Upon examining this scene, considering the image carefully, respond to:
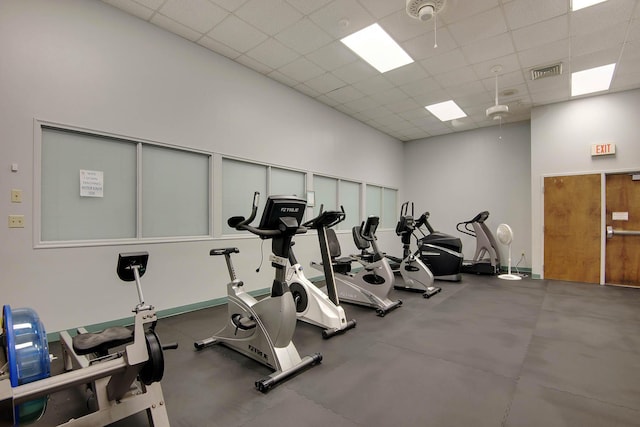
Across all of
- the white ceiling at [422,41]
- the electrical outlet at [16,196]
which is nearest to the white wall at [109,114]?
the electrical outlet at [16,196]

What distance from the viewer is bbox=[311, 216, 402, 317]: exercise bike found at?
418cm

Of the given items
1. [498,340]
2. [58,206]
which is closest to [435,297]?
[498,340]

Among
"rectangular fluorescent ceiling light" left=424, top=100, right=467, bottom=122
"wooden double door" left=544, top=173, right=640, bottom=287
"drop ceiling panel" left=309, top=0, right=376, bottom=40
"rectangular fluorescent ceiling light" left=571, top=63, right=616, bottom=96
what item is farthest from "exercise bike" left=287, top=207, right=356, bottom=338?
"wooden double door" left=544, top=173, right=640, bottom=287

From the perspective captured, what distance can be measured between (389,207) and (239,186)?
5.04 meters

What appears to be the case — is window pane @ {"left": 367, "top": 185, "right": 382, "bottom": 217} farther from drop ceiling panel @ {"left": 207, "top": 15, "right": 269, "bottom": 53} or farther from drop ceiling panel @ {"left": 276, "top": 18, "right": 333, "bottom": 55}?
drop ceiling panel @ {"left": 207, "top": 15, "right": 269, "bottom": 53}

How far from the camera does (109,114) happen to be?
338 centimetres

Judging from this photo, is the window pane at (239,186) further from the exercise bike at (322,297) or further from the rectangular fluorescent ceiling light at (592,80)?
the rectangular fluorescent ceiling light at (592,80)

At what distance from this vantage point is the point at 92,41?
3264mm

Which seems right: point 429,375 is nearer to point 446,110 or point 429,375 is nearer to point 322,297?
point 322,297

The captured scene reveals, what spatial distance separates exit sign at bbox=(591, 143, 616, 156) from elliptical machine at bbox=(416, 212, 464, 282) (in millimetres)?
2977

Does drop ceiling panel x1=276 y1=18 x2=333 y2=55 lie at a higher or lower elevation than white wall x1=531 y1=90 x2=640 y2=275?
higher

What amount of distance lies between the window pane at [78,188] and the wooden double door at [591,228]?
7.45 meters

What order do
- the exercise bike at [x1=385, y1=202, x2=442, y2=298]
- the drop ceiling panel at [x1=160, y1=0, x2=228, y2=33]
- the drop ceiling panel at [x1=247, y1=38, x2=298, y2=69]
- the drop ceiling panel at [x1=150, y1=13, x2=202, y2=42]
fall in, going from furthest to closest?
the exercise bike at [x1=385, y1=202, x2=442, y2=298] → the drop ceiling panel at [x1=247, y1=38, x2=298, y2=69] → the drop ceiling panel at [x1=150, y1=13, x2=202, y2=42] → the drop ceiling panel at [x1=160, y1=0, x2=228, y2=33]

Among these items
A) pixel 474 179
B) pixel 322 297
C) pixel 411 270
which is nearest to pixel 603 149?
→ pixel 474 179
